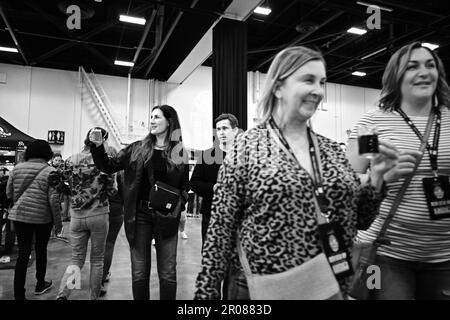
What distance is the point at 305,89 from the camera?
1.18 meters

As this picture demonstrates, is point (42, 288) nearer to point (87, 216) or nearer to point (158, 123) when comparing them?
point (87, 216)

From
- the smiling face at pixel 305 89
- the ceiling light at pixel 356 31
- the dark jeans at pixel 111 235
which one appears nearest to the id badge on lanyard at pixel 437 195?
the smiling face at pixel 305 89

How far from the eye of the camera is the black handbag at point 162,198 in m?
2.30

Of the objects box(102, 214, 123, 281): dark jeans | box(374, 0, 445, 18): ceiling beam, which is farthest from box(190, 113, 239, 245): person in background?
box(374, 0, 445, 18): ceiling beam

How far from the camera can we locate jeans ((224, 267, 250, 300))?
1.19 meters

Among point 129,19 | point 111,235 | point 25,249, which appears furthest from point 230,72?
point 25,249

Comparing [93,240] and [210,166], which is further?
[93,240]

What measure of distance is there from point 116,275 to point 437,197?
12.2 feet

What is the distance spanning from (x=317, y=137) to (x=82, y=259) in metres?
2.47

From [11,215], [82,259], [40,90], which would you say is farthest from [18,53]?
[82,259]

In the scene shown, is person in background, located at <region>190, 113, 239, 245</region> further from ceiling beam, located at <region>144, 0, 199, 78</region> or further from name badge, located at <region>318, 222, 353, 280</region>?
ceiling beam, located at <region>144, 0, 199, 78</region>

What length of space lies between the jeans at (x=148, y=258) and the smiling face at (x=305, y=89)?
1.50 meters

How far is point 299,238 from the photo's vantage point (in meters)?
1.09

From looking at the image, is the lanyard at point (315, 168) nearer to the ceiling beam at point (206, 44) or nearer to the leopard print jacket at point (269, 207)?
the leopard print jacket at point (269, 207)
